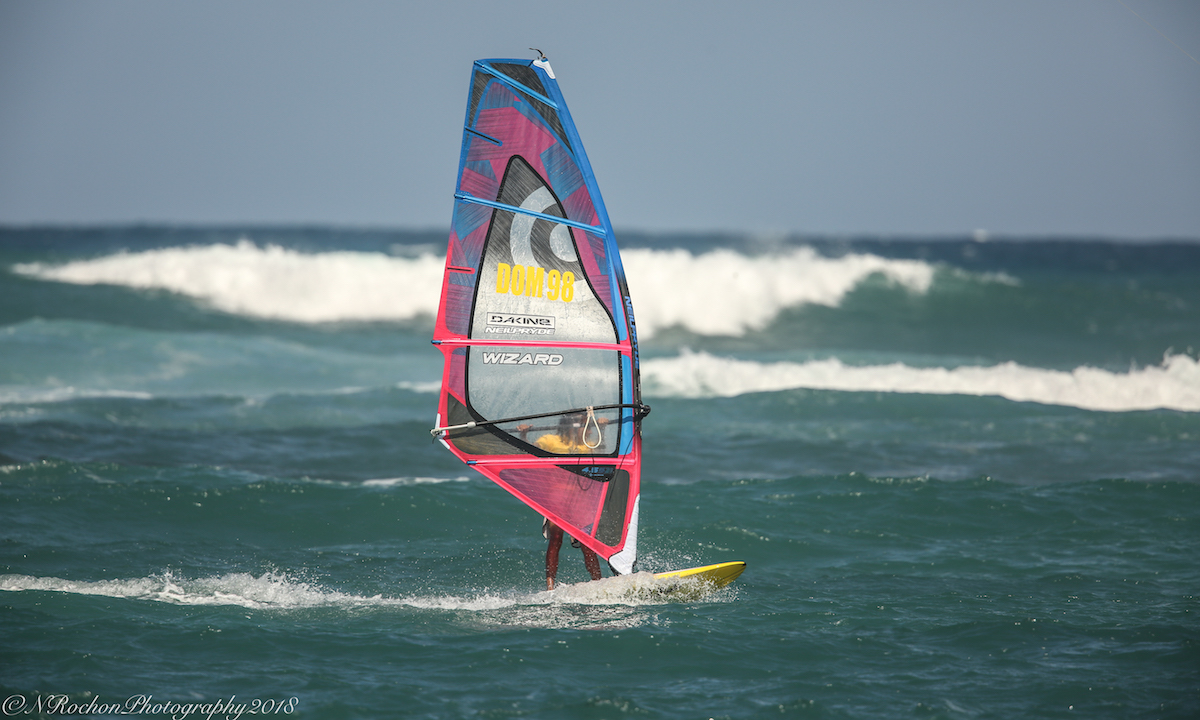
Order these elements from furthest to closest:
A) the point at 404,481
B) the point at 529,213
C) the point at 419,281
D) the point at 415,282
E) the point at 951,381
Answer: the point at 419,281 → the point at 415,282 → the point at 951,381 → the point at 404,481 → the point at 529,213

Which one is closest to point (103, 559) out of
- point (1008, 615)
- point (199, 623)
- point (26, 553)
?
point (26, 553)

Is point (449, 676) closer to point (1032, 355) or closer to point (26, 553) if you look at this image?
point (26, 553)

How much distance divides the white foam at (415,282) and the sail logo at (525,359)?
1951 cm

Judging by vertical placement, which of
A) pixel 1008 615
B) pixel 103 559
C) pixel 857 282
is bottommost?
pixel 103 559

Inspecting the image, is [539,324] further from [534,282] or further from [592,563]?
[592,563]

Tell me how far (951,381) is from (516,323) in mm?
13251

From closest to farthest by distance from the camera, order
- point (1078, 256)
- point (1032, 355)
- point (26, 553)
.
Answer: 1. point (26, 553)
2. point (1032, 355)
3. point (1078, 256)

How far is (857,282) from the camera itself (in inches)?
1177

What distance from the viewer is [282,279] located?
30.3 meters

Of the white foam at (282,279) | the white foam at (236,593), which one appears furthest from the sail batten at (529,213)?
the white foam at (282,279)

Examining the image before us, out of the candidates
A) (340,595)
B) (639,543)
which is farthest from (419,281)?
(340,595)

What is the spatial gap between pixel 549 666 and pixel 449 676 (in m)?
0.63

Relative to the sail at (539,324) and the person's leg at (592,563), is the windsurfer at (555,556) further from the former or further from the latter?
the sail at (539,324)

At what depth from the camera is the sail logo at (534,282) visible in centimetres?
705
